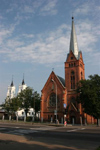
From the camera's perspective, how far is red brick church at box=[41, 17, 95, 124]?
160ft

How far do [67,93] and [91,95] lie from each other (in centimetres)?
1481

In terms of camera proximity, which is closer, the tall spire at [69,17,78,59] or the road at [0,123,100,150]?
the road at [0,123,100,150]

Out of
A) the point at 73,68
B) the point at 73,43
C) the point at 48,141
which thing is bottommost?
the point at 48,141

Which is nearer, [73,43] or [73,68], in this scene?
[73,68]

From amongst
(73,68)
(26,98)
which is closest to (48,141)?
(73,68)

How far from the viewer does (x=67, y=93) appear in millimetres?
52125

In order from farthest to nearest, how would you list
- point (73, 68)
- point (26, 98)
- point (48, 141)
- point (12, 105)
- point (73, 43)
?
point (26, 98), point (12, 105), point (73, 43), point (73, 68), point (48, 141)

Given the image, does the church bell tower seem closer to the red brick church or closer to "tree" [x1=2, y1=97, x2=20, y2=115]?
the red brick church

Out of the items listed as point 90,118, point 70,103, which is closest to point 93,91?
point 70,103

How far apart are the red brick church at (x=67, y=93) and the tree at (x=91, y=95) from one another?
8.06 m

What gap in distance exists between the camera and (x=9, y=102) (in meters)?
64.1

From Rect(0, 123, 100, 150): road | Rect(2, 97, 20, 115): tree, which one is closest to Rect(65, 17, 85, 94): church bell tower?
Rect(2, 97, 20, 115): tree

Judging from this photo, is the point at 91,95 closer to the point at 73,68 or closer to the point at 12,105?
the point at 73,68

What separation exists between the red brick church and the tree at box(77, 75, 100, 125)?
8062 mm
